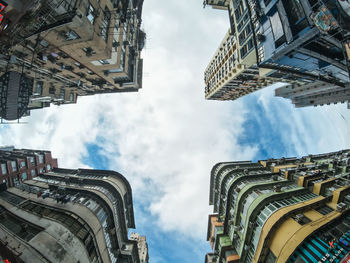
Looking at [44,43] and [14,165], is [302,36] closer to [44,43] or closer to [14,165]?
[44,43]

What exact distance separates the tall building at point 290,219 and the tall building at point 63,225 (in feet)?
54.8

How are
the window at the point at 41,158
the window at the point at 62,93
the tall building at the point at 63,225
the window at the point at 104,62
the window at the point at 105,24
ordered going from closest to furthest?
the tall building at the point at 63,225
the window at the point at 105,24
the window at the point at 104,62
the window at the point at 62,93
the window at the point at 41,158

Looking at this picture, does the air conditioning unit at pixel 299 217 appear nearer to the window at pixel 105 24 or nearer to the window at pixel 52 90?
the window at pixel 105 24

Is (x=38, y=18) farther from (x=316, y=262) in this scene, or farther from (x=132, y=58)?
(x=316, y=262)

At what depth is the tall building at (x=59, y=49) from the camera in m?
10.5

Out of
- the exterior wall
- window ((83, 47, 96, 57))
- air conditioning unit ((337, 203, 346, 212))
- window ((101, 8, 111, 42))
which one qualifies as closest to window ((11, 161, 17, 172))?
the exterior wall

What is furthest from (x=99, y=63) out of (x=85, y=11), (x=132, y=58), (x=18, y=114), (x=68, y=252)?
(x=68, y=252)

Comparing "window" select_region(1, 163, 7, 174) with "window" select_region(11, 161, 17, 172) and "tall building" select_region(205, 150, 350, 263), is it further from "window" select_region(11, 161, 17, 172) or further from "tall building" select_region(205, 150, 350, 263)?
"tall building" select_region(205, 150, 350, 263)

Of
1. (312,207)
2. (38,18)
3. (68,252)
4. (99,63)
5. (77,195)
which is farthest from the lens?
(99,63)

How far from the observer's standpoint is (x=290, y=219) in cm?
1534

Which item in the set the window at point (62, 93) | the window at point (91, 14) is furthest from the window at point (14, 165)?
the window at point (91, 14)

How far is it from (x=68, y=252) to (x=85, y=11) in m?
22.1

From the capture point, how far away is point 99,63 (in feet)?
64.8

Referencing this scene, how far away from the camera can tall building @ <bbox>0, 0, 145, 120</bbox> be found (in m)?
10.5
